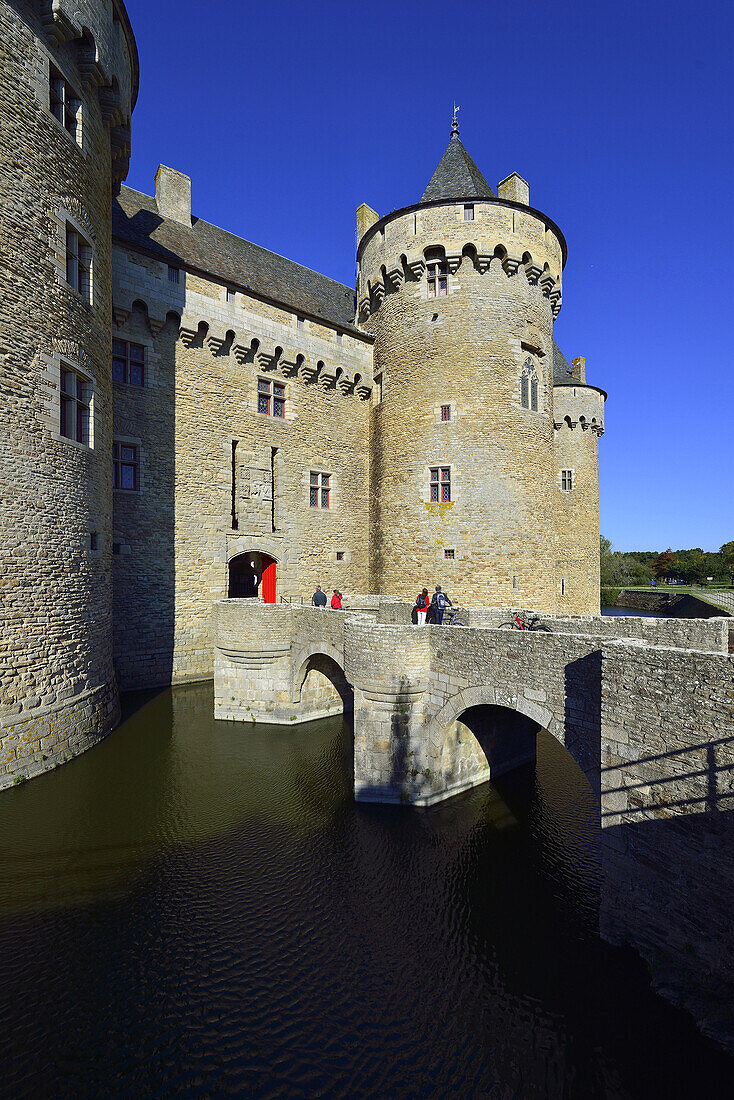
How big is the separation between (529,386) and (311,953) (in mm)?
18399

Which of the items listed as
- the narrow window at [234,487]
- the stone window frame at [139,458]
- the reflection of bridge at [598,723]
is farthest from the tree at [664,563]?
the stone window frame at [139,458]

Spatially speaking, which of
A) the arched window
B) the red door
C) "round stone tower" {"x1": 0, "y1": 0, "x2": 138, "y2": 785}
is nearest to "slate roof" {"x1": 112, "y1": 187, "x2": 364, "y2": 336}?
"round stone tower" {"x1": 0, "y1": 0, "x2": 138, "y2": 785}

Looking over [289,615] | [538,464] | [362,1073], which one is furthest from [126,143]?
[362,1073]

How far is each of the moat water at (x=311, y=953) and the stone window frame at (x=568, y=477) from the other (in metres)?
19.6

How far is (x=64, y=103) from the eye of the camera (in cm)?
1115

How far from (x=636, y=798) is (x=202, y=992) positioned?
5369 millimetres

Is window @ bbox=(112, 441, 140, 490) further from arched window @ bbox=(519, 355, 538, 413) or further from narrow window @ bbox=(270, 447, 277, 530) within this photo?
arched window @ bbox=(519, 355, 538, 413)

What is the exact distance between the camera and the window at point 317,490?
68.3 feet

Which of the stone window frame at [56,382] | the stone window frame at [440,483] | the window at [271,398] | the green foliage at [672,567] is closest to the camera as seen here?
the stone window frame at [56,382]

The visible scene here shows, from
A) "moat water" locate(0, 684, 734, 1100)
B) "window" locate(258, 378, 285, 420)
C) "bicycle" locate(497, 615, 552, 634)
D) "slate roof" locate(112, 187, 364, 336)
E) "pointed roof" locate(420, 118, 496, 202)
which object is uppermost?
"pointed roof" locate(420, 118, 496, 202)

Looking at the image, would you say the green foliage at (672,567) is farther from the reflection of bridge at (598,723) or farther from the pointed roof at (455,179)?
the reflection of bridge at (598,723)

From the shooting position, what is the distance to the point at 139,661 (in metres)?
16.1

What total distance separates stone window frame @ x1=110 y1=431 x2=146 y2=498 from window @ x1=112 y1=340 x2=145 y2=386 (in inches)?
69.7

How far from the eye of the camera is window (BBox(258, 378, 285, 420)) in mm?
19484
